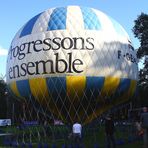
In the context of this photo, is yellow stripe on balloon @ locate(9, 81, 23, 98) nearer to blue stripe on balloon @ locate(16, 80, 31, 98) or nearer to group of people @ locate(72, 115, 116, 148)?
blue stripe on balloon @ locate(16, 80, 31, 98)

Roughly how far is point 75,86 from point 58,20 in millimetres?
3484

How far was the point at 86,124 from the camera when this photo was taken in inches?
920

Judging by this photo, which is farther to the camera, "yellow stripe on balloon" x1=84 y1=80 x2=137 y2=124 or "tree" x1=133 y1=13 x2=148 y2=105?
"tree" x1=133 y1=13 x2=148 y2=105

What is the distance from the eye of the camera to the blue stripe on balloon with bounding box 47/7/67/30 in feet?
73.9

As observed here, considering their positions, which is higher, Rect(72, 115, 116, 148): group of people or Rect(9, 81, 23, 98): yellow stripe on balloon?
Rect(9, 81, 23, 98): yellow stripe on balloon

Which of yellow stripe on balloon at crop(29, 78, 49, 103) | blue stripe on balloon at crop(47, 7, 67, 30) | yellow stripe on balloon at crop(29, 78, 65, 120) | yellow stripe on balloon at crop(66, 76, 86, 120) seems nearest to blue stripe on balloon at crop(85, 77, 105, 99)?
yellow stripe on balloon at crop(66, 76, 86, 120)

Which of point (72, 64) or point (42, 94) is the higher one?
point (72, 64)

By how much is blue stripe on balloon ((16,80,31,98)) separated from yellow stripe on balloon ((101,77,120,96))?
12.3 ft

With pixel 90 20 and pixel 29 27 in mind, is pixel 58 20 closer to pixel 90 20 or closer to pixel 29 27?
pixel 90 20

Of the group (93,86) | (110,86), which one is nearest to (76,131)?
(93,86)

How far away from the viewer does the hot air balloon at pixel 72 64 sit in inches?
862

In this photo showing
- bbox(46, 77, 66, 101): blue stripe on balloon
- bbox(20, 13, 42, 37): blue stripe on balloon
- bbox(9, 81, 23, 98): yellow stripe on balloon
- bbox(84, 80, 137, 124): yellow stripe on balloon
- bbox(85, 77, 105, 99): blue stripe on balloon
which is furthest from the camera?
bbox(9, 81, 23, 98): yellow stripe on balloon

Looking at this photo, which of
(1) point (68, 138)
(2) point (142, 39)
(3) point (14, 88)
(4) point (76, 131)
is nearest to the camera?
(4) point (76, 131)

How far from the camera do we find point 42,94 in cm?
2234
